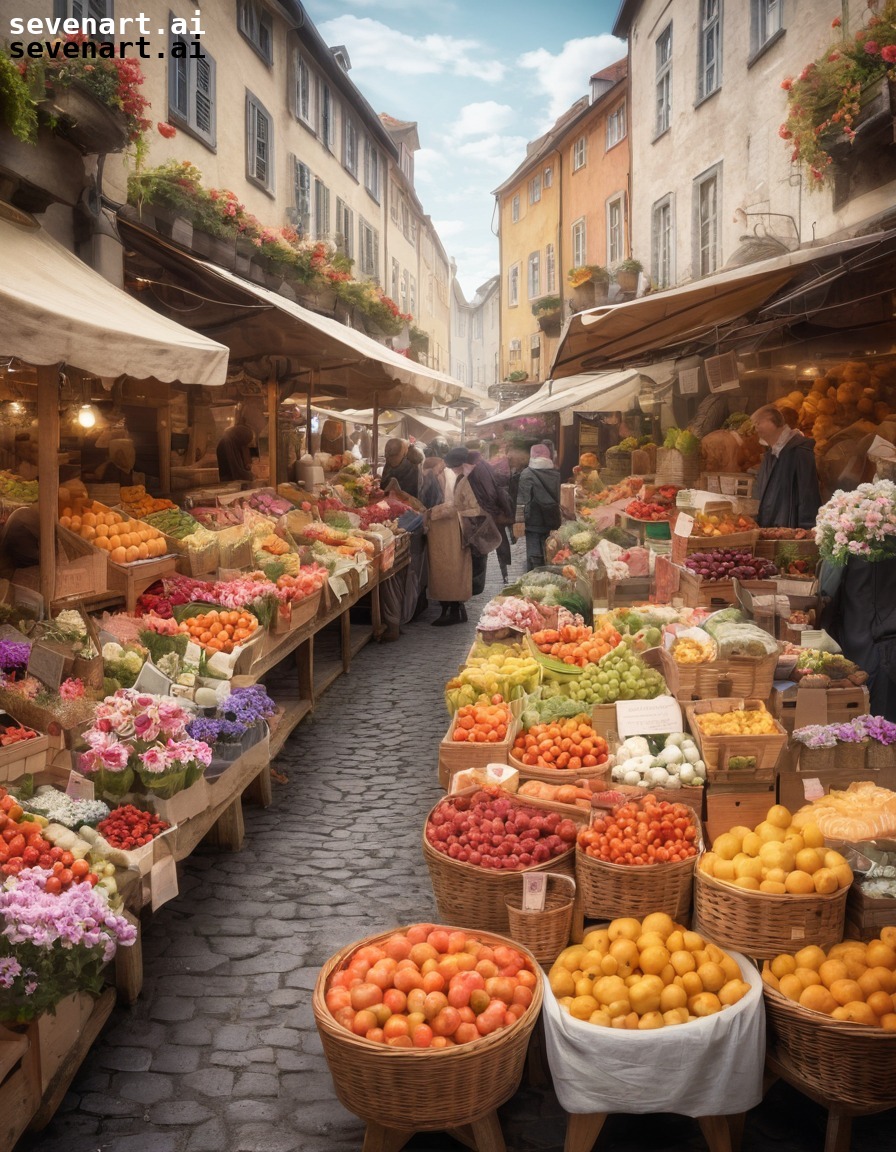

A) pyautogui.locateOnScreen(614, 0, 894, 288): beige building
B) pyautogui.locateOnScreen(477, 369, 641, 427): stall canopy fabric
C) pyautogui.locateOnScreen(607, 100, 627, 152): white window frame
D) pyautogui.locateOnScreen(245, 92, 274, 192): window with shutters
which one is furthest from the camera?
pyautogui.locateOnScreen(607, 100, 627, 152): white window frame

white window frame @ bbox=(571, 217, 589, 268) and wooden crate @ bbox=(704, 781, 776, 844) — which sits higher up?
white window frame @ bbox=(571, 217, 589, 268)

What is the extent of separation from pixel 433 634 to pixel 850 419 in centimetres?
550

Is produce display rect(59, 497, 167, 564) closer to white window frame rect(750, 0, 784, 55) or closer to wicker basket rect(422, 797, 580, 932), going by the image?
wicker basket rect(422, 797, 580, 932)

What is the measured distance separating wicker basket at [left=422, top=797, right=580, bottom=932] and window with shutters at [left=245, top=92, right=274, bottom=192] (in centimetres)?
1321

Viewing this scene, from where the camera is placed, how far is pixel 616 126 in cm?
2325

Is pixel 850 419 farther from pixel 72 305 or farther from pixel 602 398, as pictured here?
pixel 72 305

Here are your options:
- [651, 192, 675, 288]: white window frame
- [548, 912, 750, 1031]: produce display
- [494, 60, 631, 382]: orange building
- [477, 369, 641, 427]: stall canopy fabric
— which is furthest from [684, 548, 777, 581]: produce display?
[494, 60, 631, 382]: orange building

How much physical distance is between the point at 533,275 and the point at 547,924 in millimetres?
32051

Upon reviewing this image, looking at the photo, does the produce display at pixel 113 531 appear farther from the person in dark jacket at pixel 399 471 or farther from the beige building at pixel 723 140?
the person in dark jacket at pixel 399 471

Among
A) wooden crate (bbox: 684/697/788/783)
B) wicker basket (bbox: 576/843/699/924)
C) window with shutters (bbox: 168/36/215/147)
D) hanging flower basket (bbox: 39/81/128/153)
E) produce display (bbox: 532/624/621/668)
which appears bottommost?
wicker basket (bbox: 576/843/699/924)

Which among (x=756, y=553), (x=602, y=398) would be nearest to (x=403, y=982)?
(x=756, y=553)

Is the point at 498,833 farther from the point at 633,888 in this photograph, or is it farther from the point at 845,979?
the point at 845,979

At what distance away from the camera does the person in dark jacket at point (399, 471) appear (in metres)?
13.6

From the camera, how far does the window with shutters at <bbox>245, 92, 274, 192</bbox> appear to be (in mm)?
14250
